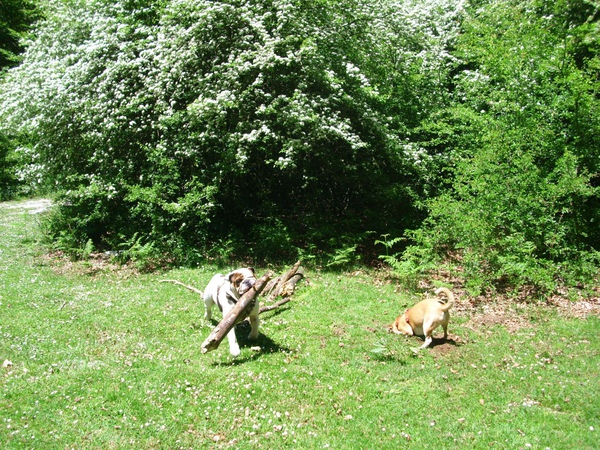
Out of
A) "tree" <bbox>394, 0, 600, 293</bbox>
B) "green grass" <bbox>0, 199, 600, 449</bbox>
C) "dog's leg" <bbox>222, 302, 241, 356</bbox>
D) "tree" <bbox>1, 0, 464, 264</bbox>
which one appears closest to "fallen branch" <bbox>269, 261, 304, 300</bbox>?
"green grass" <bbox>0, 199, 600, 449</bbox>

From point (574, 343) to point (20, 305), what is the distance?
979 cm

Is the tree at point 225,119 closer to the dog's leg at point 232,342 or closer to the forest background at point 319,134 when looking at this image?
the forest background at point 319,134

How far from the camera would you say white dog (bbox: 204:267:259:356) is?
22.8 ft

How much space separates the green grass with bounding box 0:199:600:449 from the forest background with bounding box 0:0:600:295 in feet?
8.30

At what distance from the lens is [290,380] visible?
20.7 feet

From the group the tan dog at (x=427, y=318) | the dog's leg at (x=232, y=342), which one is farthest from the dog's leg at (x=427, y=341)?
the dog's leg at (x=232, y=342)

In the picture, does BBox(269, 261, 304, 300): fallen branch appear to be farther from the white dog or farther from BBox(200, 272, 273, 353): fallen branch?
BBox(200, 272, 273, 353): fallen branch

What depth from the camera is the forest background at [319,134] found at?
10.5 metres

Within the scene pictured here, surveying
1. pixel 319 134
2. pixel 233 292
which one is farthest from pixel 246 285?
pixel 319 134

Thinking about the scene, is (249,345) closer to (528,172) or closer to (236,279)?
(236,279)

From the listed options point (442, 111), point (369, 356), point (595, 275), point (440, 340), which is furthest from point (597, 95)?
point (369, 356)

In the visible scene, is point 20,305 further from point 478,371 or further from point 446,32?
point 446,32

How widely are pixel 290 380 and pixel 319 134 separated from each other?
6.48 m

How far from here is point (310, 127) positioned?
11266mm
